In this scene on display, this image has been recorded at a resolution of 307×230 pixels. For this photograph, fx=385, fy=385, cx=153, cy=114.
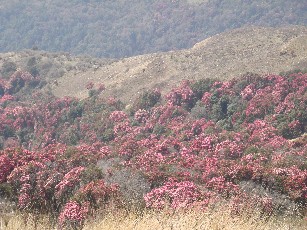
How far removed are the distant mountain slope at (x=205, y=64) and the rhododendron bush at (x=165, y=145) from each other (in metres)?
5.13

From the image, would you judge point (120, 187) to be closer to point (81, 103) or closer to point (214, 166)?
point (214, 166)

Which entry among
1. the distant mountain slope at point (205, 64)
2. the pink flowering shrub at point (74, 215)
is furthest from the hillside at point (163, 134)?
the distant mountain slope at point (205, 64)

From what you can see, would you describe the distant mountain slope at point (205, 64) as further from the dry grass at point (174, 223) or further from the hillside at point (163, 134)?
the dry grass at point (174, 223)

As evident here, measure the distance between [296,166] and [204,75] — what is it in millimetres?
33977

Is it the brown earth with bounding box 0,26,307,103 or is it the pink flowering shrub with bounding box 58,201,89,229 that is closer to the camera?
the pink flowering shrub with bounding box 58,201,89,229

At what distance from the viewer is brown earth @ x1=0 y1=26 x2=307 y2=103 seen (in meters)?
43.9

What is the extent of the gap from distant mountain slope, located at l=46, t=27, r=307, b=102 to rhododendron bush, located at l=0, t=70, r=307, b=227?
5.13 metres

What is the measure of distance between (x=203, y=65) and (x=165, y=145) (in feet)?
93.6

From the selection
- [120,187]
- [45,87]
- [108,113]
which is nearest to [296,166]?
[120,187]

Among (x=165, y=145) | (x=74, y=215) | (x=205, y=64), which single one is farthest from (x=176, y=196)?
(x=205, y=64)

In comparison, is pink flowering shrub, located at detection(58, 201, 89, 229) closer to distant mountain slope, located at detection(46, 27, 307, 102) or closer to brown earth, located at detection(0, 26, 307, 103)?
brown earth, located at detection(0, 26, 307, 103)

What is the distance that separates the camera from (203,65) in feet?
167

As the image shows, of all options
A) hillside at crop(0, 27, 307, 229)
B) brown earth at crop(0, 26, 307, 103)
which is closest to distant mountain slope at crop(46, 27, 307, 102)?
brown earth at crop(0, 26, 307, 103)

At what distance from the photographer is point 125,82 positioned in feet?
174
